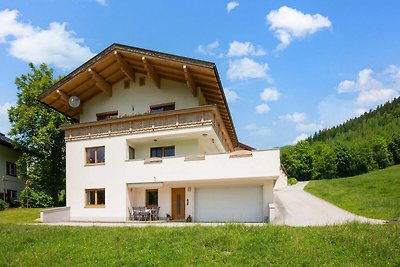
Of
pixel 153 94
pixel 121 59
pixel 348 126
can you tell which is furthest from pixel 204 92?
pixel 348 126

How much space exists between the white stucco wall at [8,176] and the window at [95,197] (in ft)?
57.1

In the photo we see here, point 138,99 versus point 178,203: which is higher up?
point 138,99

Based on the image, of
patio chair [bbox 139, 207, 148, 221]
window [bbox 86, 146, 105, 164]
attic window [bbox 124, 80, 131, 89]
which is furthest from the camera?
attic window [bbox 124, 80, 131, 89]

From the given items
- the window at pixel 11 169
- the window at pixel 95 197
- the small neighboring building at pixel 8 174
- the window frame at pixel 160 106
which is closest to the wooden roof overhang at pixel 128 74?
the window frame at pixel 160 106

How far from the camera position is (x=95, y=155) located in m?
25.8

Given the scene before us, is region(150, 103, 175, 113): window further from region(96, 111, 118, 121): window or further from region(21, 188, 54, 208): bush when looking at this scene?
region(21, 188, 54, 208): bush

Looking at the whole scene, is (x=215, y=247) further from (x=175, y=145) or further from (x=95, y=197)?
(x=95, y=197)

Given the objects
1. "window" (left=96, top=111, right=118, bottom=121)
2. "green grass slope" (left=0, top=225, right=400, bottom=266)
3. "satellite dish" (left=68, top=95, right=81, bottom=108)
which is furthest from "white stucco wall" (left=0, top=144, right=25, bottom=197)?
"green grass slope" (left=0, top=225, right=400, bottom=266)

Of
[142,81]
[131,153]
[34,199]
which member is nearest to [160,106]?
[142,81]

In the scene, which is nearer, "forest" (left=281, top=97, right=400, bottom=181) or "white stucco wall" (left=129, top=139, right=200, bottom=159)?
"white stucco wall" (left=129, top=139, right=200, bottom=159)

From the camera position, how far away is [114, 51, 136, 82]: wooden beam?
25414 mm

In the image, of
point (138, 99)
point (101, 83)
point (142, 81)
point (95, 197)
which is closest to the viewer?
point (95, 197)

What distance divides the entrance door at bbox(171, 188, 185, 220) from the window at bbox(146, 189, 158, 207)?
1232mm

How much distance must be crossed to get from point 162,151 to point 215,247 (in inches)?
551
